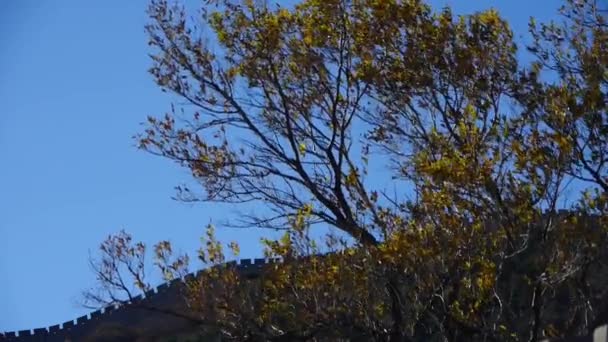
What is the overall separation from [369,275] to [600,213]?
2.77 meters

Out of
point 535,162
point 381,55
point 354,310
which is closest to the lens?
point 535,162

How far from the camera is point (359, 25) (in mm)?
17766

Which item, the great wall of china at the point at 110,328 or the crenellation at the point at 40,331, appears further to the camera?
the crenellation at the point at 40,331

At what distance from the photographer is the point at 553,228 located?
50.6ft

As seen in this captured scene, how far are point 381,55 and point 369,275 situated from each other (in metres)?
3.20

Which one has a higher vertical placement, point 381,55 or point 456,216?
point 381,55

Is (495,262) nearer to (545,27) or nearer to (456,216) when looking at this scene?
(456,216)

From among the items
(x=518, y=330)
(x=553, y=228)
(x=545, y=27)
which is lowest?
(x=518, y=330)

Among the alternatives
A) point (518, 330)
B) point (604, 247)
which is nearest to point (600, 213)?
point (604, 247)

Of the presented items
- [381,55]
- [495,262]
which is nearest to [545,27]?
[381,55]

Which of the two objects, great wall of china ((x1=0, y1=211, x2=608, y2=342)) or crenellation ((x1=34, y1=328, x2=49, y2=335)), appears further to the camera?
crenellation ((x1=34, y1=328, x2=49, y2=335))

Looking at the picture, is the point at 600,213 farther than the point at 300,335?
No

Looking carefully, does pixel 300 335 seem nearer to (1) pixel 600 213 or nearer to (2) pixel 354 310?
(2) pixel 354 310

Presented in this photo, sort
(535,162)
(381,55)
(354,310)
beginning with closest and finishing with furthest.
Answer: (535,162) < (354,310) < (381,55)
